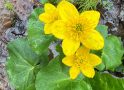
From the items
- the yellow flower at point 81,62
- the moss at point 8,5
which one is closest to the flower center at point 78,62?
the yellow flower at point 81,62

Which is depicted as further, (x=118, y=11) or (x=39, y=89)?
(x=118, y=11)

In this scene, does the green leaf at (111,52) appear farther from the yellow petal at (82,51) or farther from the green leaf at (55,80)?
the yellow petal at (82,51)

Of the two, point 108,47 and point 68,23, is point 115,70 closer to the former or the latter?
point 108,47

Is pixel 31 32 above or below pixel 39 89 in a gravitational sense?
above

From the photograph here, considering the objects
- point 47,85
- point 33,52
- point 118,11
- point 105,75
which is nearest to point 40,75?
point 47,85

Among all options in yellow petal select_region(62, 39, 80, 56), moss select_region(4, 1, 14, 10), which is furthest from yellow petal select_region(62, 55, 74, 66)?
moss select_region(4, 1, 14, 10)

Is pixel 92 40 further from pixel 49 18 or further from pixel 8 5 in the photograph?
pixel 8 5
